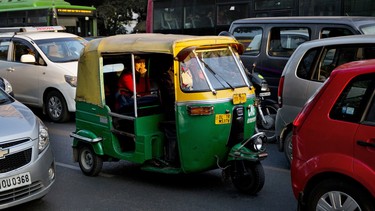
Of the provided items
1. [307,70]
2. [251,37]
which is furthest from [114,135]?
[251,37]

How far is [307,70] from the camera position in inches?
270

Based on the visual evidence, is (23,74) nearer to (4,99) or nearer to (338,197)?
(4,99)

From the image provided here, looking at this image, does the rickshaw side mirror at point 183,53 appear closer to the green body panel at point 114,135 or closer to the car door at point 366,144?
the green body panel at point 114,135

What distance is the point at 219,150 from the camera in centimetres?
588

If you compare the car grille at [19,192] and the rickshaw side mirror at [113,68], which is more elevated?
the rickshaw side mirror at [113,68]

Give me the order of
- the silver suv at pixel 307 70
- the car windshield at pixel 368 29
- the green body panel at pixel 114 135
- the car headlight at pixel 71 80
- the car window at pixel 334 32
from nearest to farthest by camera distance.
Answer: the green body panel at pixel 114 135 < the silver suv at pixel 307 70 < the car windshield at pixel 368 29 < the car window at pixel 334 32 < the car headlight at pixel 71 80

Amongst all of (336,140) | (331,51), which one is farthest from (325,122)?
(331,51)

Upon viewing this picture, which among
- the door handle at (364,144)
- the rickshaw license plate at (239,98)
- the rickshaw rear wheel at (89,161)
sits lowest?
the rickshaw rear wheel at (89,161)

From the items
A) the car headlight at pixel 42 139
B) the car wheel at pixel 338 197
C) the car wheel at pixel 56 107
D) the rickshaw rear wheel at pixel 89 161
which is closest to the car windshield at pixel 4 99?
the car headlight at pixel 42 139

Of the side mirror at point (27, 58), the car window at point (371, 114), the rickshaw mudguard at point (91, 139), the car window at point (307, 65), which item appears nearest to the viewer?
the car window at point (371, 114)

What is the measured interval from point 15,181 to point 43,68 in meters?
6.55

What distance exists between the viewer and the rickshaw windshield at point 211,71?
5797 millimetres

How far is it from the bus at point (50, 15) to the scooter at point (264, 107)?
1160 cm

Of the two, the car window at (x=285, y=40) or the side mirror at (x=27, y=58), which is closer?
the car window at (x=285, y=40)
